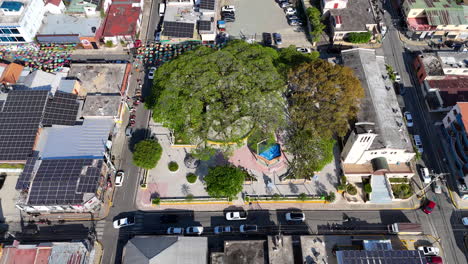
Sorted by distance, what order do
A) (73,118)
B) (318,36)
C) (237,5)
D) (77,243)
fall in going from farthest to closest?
(237,5), (318,36), (73,118), (77,243)

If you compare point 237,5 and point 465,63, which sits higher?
point 237,5

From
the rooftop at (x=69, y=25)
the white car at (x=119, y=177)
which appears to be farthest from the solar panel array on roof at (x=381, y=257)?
the rooftop at (x=69, y=25)

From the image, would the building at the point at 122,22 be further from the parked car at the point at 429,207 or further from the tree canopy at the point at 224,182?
the parked car at the point at 429,207

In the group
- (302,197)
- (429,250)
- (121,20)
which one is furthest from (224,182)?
(121,20)

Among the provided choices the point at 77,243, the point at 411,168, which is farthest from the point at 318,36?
the point at 77,243

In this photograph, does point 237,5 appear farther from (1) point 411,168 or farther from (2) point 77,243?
(2) point 77,243

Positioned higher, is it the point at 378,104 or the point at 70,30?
the point at 70,30

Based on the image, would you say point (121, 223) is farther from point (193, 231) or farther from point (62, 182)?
point (193, 231)
